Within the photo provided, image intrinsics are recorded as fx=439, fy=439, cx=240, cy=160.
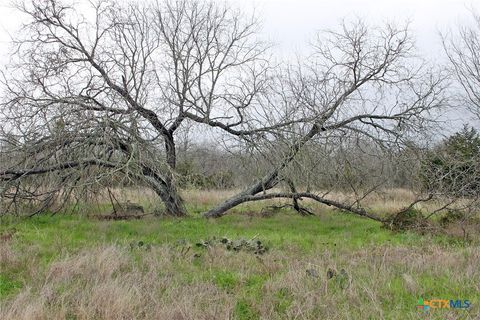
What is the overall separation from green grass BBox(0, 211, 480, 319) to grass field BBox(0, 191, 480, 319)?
0.05 ft

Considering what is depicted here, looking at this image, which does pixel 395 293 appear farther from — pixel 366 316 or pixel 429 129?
pixel 429 129

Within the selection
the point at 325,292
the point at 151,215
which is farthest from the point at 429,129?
the point at 325,292

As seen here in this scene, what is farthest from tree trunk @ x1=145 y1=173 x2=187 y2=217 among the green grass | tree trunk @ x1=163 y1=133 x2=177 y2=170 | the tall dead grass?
the tall dead grass

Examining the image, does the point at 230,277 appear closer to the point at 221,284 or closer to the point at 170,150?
the point at 221,284

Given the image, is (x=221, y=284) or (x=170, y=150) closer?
(x=221, y=284)

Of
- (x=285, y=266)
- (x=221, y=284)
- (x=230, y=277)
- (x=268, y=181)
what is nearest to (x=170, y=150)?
(x=268, y=181)

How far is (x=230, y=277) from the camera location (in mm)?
5758

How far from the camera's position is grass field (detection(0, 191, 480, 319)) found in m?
4.46

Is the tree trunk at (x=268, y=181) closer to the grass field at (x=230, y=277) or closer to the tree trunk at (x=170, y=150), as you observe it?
the tree trunk at (x=170, y=150)

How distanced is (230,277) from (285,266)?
1013 millimetres

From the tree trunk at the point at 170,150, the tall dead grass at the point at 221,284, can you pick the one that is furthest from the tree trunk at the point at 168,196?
the tall dead grass at the point at 221,284

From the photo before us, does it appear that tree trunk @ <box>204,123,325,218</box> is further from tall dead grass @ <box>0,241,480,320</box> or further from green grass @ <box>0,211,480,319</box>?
tall dead grass @ <box>0,241,480,320</box>

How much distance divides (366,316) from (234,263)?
2.54 m

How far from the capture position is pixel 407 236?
9.41 m
